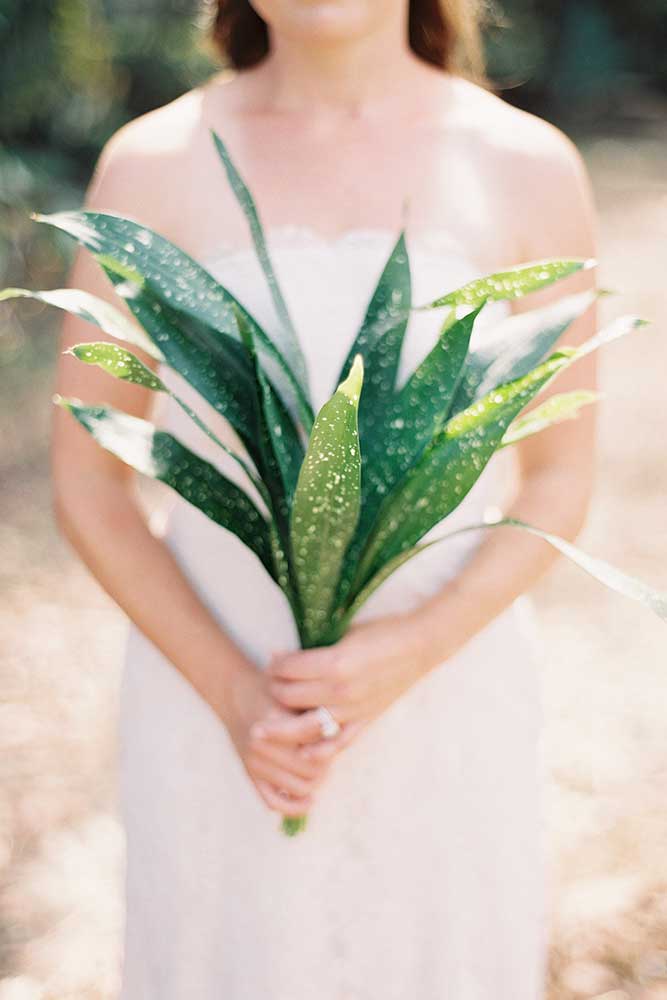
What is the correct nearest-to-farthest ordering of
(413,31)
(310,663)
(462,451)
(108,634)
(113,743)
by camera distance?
(462,451) → (310,663) → (413,31) → (113,743) → (108,634)

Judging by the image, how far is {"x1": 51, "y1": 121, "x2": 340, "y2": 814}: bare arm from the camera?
124 centimetres

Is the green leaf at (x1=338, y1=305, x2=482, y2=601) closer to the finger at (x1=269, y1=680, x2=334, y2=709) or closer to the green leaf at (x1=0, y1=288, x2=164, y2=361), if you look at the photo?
the finger at (x1=269, y1=680, x2=334, y2=709)

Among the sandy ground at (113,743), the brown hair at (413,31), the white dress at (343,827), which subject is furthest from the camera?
the sandy ground at (113,743)

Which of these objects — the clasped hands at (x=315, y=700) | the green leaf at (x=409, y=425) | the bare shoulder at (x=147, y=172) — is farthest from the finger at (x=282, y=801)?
the bare shoulder at (x=147, y=172)

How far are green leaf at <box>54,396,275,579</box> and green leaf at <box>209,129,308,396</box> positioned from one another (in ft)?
0.40

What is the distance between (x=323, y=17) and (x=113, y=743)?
2.18 metres

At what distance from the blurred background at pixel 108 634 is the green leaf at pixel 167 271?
2.10ft

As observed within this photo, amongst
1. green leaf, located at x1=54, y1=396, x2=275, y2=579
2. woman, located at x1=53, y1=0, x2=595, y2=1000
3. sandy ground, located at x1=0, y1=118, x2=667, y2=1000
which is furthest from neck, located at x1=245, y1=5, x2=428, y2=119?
sandy ground, located at x1=0, y1=118, x2=667, y2=1000

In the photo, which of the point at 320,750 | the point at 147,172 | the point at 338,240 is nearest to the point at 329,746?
the point at 320,750

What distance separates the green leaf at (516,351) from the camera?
1059 millimetres

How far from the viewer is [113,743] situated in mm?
2975

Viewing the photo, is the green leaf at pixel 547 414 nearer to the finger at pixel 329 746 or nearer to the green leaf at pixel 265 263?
the green leaf at pixel 265 263

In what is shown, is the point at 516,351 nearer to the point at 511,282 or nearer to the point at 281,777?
the point at 511,282

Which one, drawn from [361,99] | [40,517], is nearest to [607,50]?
[40,517]
